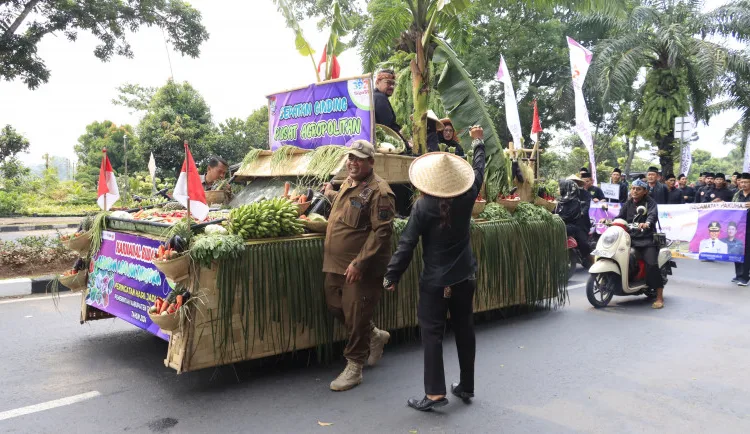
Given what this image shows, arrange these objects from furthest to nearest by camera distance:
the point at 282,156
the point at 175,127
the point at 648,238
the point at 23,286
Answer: the point at 175,127
the point at 23,286
the point at 648,238
the point at 282,156

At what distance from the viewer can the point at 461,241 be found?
3889mm

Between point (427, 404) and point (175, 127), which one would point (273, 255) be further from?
point (175, 127)

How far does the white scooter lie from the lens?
709 centimetres

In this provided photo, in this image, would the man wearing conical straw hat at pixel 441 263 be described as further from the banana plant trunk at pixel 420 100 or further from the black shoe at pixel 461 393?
the banana plant trunk at pixel 420 100

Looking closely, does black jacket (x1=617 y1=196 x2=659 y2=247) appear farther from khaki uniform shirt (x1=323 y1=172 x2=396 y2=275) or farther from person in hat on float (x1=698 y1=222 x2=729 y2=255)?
khaki uniform shirt (x1=323 y1=172 x2=396 y2=275)

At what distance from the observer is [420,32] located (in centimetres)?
677

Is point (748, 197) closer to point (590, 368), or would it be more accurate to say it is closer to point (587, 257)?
point (587, 257)

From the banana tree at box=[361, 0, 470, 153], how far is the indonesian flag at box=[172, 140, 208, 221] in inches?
107

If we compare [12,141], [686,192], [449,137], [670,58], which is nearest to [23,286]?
[449,137]

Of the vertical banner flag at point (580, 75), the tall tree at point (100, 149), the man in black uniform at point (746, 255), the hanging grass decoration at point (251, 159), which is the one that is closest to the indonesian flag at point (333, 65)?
the hanging grass decoration at point (251, 159)

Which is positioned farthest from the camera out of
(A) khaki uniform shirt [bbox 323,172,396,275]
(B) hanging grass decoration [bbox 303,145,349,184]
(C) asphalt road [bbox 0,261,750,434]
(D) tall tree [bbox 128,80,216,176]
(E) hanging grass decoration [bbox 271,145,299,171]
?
(D) tall tree [bbox 128,80,216,176]

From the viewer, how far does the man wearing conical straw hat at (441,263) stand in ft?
12.4

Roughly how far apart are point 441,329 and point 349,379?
2.79ft

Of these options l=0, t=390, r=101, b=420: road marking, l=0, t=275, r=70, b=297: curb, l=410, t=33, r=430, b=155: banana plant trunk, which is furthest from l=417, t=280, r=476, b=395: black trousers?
l=0, t=275, r=70, b=297: curb
